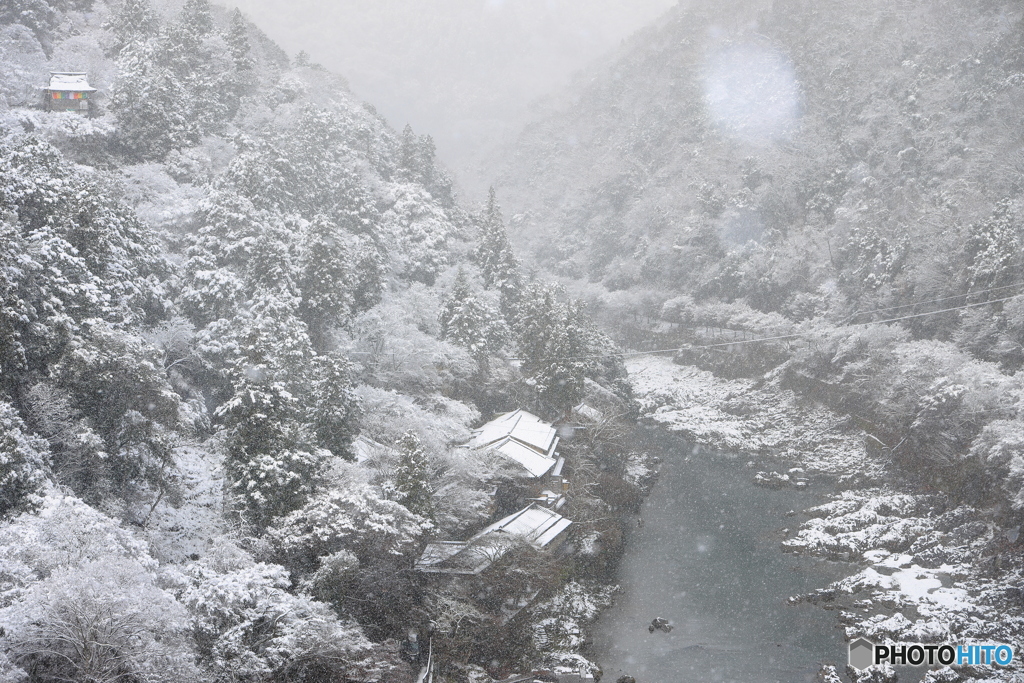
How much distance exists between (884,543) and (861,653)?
23.6 feet

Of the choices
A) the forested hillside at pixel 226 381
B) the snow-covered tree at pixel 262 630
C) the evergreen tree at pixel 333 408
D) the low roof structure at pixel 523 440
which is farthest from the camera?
the low roof structure at pixel 523 440

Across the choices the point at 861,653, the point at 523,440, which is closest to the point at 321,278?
the point at 523,440

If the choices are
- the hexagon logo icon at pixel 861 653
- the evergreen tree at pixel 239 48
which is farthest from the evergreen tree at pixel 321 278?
the evergreen tree at pixel 239 48

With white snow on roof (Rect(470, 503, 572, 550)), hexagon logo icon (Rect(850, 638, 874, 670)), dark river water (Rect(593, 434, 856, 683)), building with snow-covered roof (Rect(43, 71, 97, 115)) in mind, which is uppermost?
building with snow-covered roof (Rect(43, 71, 97, 115))

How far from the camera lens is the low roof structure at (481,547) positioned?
1827cm

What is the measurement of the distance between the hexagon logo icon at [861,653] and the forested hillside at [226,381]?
28.3ft

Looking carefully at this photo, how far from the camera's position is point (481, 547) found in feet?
62.0

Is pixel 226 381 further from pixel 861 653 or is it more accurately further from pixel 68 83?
pixel 68 83

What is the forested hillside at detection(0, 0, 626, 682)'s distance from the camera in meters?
10.5

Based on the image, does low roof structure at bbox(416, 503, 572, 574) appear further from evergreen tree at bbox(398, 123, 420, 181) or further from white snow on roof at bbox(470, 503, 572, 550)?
evergreen tree at bbox(398, 123, 420, 181)

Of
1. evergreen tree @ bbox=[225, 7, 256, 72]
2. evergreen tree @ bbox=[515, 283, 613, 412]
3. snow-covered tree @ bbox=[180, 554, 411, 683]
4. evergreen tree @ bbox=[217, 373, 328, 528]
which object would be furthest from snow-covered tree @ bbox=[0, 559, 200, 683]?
evergreen tree @ bbox=[225, 7, 256, 72]

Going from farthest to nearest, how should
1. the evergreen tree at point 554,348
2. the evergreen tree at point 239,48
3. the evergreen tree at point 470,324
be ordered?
1. the evergreen tree at point 239,48
2. the evergreen tree at point 470,324
3. the evergreen tree at point 554,348

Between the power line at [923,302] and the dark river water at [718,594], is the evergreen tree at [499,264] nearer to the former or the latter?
the dark river water at [718,594]

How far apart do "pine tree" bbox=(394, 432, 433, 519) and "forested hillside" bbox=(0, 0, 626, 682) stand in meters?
0.07
